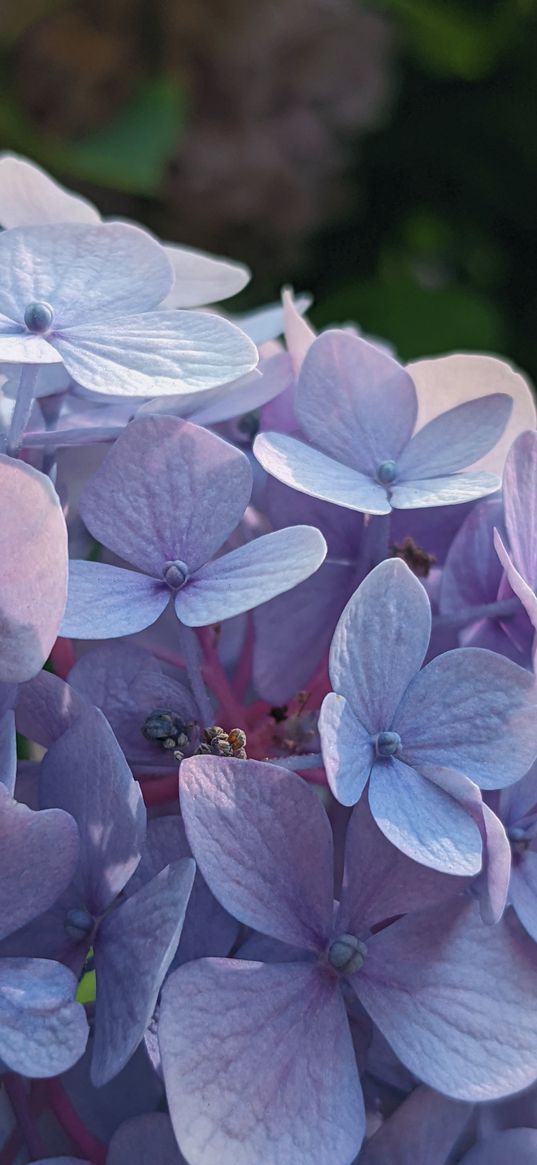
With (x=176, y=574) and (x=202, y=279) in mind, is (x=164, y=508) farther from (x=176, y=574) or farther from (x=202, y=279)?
(x=202, y=279)

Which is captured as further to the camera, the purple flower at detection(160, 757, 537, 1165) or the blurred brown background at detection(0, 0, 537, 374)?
the blurred brown background at detection(0, 0, 537, 374)

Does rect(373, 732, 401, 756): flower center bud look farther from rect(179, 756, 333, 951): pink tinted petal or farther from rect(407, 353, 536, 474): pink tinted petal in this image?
rect(407, 353, 536, 474): pink tinted petal

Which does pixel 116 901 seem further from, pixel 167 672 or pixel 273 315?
pixel 273 315

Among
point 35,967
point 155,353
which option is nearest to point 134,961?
point 35,967

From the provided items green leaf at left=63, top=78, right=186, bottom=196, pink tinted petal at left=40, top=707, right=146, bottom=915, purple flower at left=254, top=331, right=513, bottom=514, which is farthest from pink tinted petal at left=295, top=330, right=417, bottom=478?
green leaf at left=63, top=78, right=186, bottom=196

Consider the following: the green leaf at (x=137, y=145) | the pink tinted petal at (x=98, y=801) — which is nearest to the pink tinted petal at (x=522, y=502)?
the pink tinted petal at (x=98, y=801)

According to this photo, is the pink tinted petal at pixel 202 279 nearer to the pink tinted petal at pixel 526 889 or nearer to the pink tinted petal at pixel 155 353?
the pink tinted petal at pixel 155 353

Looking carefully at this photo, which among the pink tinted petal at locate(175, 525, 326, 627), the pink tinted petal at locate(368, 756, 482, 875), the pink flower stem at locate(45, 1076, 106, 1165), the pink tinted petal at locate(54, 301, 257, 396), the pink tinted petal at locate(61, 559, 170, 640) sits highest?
Answer: the pink tinted petal at locate(54, 301, 257, 396)

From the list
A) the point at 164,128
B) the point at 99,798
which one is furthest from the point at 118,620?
the point at 164,128
